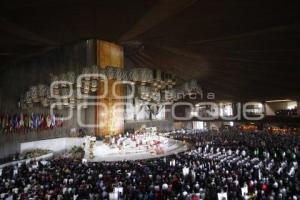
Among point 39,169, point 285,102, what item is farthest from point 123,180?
point 285,102

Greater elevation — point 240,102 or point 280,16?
point 280,16

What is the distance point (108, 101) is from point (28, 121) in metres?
6.75

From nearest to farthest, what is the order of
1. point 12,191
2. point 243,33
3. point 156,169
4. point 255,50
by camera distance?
point 12,191, point 156,169, point 243,33, point 255,50

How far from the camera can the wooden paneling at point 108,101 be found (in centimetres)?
2316

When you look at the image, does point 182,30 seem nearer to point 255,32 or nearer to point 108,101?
point 255,32

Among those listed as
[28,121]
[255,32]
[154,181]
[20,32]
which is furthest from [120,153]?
[255,32]

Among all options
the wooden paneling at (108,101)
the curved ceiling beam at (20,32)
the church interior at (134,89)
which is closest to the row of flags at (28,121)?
the church interior at (134,89)

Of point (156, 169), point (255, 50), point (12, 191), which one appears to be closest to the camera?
point (12, 191)

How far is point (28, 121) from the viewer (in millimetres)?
22078

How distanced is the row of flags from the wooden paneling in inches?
171

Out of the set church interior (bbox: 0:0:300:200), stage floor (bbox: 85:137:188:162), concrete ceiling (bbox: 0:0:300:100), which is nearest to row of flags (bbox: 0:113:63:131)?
church interior (bbox: 0:0:300:200)

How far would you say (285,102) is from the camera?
4209cm

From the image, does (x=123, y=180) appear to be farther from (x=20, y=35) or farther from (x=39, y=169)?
(x=20, y=35)

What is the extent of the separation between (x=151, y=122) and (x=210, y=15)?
2735cm
